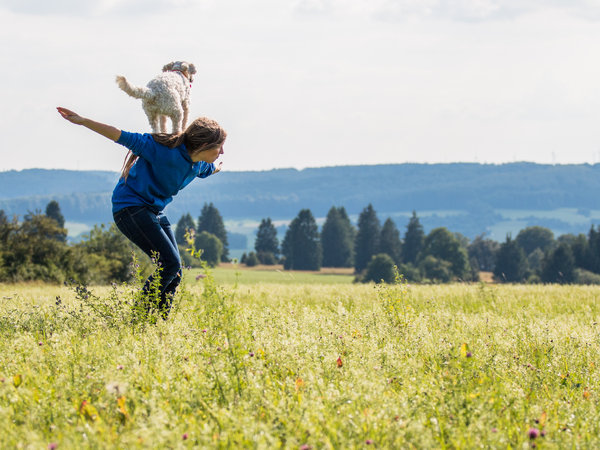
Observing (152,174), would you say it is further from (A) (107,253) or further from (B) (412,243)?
(B) (412,243)

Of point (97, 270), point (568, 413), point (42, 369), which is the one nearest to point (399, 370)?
point (568, 413)

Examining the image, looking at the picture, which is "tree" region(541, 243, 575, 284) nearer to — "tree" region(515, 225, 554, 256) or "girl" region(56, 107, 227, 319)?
"tree" region(515, 225, 554, 256)

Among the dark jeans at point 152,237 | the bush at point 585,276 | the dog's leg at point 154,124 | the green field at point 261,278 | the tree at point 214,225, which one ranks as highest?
the tree at point 214,225

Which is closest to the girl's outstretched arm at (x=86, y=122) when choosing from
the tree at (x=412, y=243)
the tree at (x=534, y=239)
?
the tree at (x=412, y=243)

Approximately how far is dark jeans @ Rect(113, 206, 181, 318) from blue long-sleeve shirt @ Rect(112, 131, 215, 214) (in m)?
0.09

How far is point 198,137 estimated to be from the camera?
6.32m

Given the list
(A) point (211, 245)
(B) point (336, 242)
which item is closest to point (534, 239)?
(B) point (336, 242)

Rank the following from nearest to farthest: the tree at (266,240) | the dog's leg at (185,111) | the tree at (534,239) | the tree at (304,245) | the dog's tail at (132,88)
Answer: the dog's tail at (132,88) < the dog's leg at (185,111) < the tree at (304,245) < the tree at (534,239) < the tree at (266,240)

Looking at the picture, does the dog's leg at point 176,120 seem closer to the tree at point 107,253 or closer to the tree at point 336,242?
the tree at point 107,253

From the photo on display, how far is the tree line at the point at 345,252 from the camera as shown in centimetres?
2850

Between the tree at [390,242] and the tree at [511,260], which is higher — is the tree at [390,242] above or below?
above

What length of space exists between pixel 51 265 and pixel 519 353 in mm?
24726

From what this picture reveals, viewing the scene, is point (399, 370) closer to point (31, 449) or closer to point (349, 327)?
point (349, 327)

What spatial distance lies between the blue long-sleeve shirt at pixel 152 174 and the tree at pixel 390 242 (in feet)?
438
